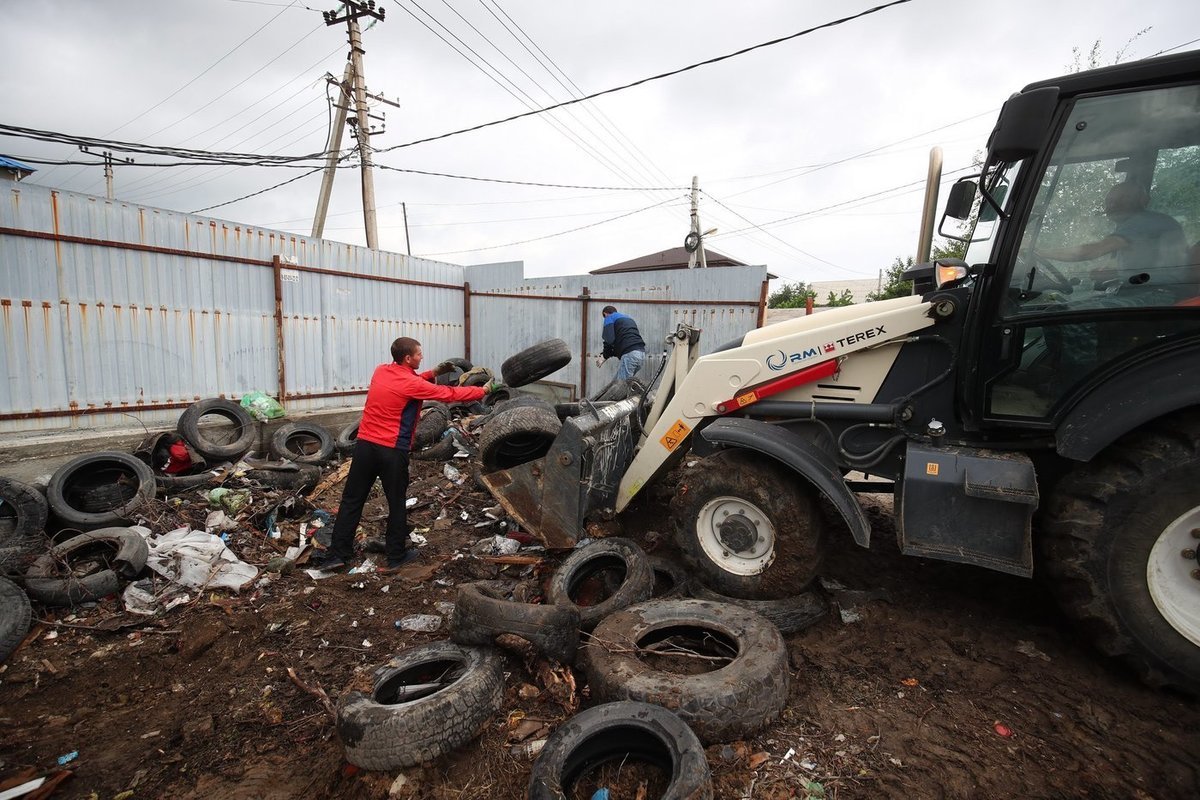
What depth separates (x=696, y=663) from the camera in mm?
2795

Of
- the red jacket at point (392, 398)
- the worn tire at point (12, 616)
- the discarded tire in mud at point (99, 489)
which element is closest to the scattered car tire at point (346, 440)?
the discarded tire in mud at point (99, 489)

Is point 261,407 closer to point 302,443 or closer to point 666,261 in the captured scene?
point 302,443

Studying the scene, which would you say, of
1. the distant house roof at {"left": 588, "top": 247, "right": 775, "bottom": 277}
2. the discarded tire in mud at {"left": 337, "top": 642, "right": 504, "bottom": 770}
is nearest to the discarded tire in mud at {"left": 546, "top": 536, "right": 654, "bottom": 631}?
the discarded tire in mud at {"left": 337, "top": 642, "right": 504, "bottom": 770}

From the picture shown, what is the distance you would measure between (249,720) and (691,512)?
2677mm

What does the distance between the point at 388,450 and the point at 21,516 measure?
2886mm

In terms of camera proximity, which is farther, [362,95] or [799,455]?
[362,95]

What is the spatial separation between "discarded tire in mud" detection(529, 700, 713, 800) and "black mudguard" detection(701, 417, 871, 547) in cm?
159

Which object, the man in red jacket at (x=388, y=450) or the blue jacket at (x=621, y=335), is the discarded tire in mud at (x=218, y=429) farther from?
the blue jacket at (x=621, y=335)

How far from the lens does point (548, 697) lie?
2715mm

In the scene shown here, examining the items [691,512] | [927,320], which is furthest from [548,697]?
[927,320]

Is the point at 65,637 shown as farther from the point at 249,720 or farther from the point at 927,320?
the point at 927,320

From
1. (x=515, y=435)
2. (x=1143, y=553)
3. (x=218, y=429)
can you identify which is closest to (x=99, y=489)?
(x=218, y=429)

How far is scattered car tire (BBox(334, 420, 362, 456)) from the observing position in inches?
282

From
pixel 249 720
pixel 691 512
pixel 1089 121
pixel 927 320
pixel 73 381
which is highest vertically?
pixel 1089 121
